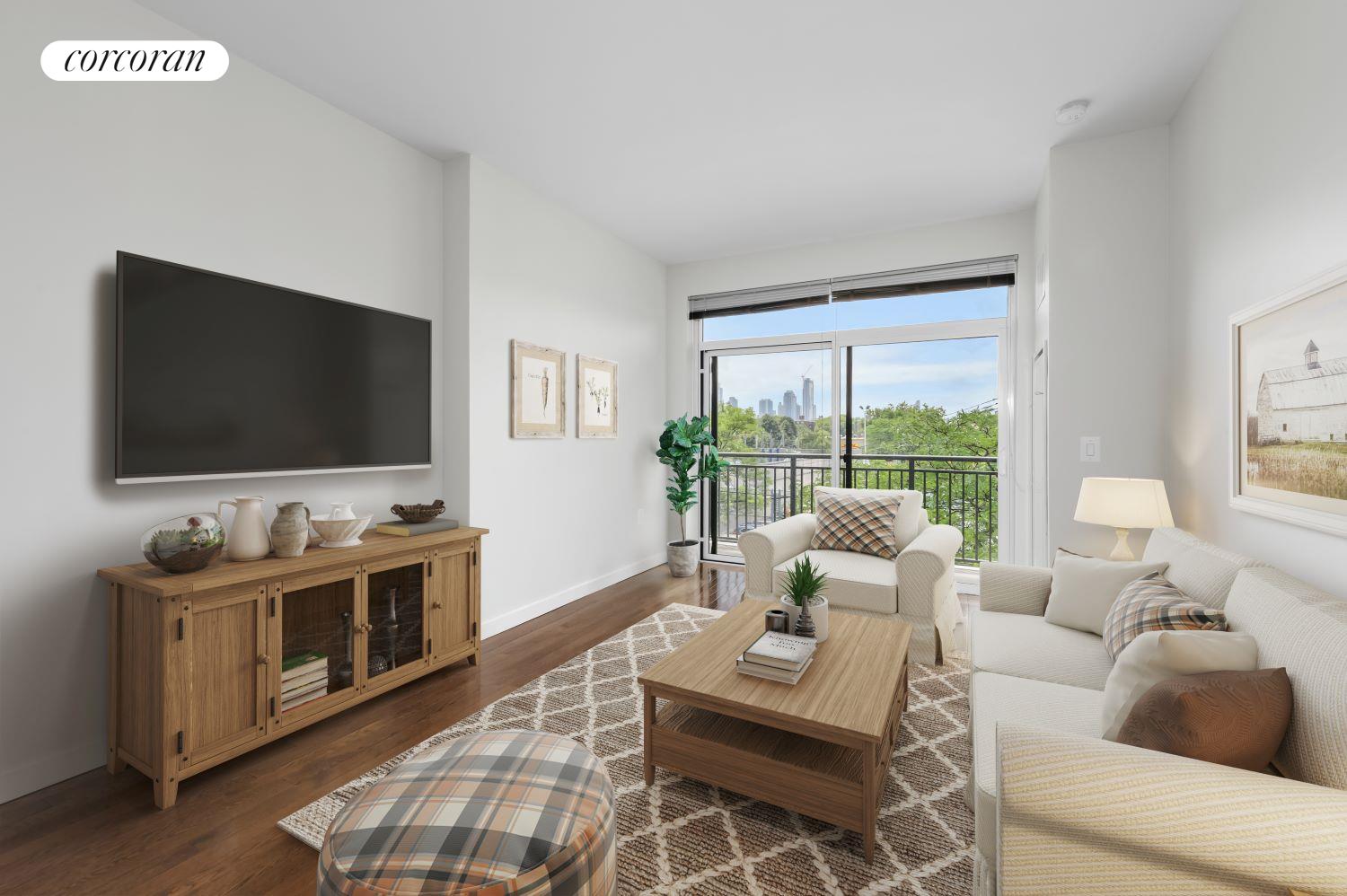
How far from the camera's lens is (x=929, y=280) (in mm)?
4203

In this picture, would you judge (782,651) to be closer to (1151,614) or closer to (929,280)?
(1151,614)

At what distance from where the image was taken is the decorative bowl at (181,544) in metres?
1.82

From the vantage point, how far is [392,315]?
2.88 m

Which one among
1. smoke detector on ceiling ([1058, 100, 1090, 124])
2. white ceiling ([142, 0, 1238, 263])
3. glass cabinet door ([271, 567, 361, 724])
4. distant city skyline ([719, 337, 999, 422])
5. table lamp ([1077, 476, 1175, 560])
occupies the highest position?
white ceiling ([142, 0, 1238, 263])

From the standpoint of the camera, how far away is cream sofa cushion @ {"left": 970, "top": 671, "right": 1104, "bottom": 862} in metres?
1.22

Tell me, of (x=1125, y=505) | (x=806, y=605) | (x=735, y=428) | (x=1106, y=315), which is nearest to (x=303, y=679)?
(x=806, y=605)

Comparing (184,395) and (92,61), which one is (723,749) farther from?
(92,61)

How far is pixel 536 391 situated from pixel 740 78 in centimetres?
207

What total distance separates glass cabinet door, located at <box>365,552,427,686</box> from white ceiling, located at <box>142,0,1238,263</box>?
215 cm

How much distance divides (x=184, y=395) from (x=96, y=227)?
624 millimetres

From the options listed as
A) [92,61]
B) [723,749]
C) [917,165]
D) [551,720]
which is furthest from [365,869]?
[917,165]

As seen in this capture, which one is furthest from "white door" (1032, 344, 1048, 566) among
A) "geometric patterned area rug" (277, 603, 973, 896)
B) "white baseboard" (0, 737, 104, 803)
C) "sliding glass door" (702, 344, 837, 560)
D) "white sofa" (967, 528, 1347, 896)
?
"white baseboard" (0, 737, 104, 803)

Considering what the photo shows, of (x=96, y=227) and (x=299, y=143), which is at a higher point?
(x=299, y=143)

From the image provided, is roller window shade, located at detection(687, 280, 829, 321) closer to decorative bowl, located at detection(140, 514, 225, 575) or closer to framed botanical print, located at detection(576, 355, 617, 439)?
framed botanical print, located at detection(576, 355, 617, 439)
